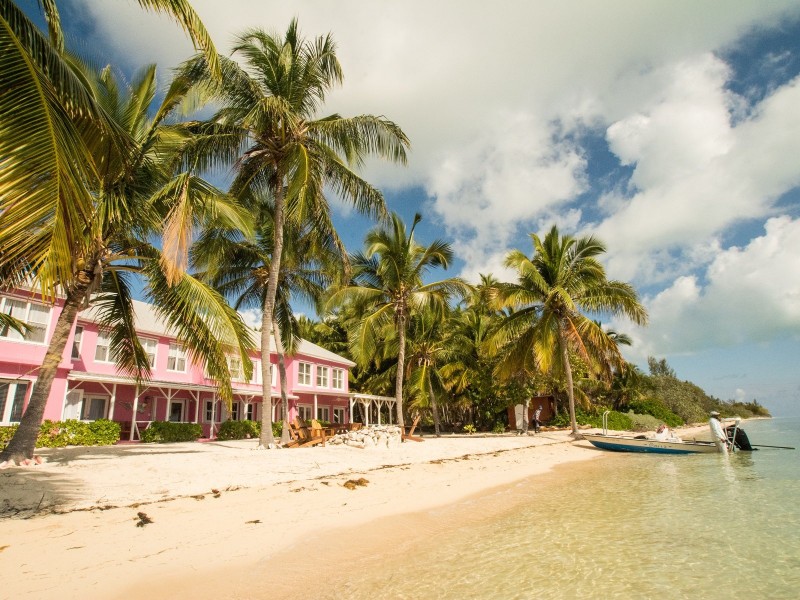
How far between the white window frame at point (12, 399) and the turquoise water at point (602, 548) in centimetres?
1606

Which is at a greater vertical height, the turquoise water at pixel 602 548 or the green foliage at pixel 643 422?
the green foliage at pixel 643 422

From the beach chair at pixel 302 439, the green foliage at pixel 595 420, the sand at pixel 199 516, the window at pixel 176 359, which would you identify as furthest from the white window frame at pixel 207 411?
the green foliage at pixel 595 420

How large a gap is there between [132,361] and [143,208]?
4086mm

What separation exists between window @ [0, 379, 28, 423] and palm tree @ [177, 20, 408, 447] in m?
9.45

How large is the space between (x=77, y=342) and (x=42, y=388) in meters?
10.4

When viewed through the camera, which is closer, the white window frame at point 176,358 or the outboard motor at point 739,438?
the outboard motor at point 739,438

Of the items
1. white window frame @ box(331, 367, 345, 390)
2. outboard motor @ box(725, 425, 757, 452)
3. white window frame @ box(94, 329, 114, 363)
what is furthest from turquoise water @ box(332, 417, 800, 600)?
white window frame @ box(331, 367, 345, 390)

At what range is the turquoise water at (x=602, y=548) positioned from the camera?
449 centimetres

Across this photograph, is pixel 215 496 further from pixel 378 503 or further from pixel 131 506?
pixel 378 503

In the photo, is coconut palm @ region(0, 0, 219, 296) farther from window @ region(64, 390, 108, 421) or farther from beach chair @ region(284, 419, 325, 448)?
window @ region(64, 390, 108, 421)

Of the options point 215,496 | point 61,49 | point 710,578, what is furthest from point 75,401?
point 710,578

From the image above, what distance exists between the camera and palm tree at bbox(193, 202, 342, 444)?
49.9 feet

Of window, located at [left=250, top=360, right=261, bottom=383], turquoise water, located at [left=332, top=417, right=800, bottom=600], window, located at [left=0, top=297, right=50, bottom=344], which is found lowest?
turquoise water, located at [left=332, top=417, right=800, bottom=600]

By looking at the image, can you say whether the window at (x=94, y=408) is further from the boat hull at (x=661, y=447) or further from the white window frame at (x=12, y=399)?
the boat hull at (x=661, y=447)
